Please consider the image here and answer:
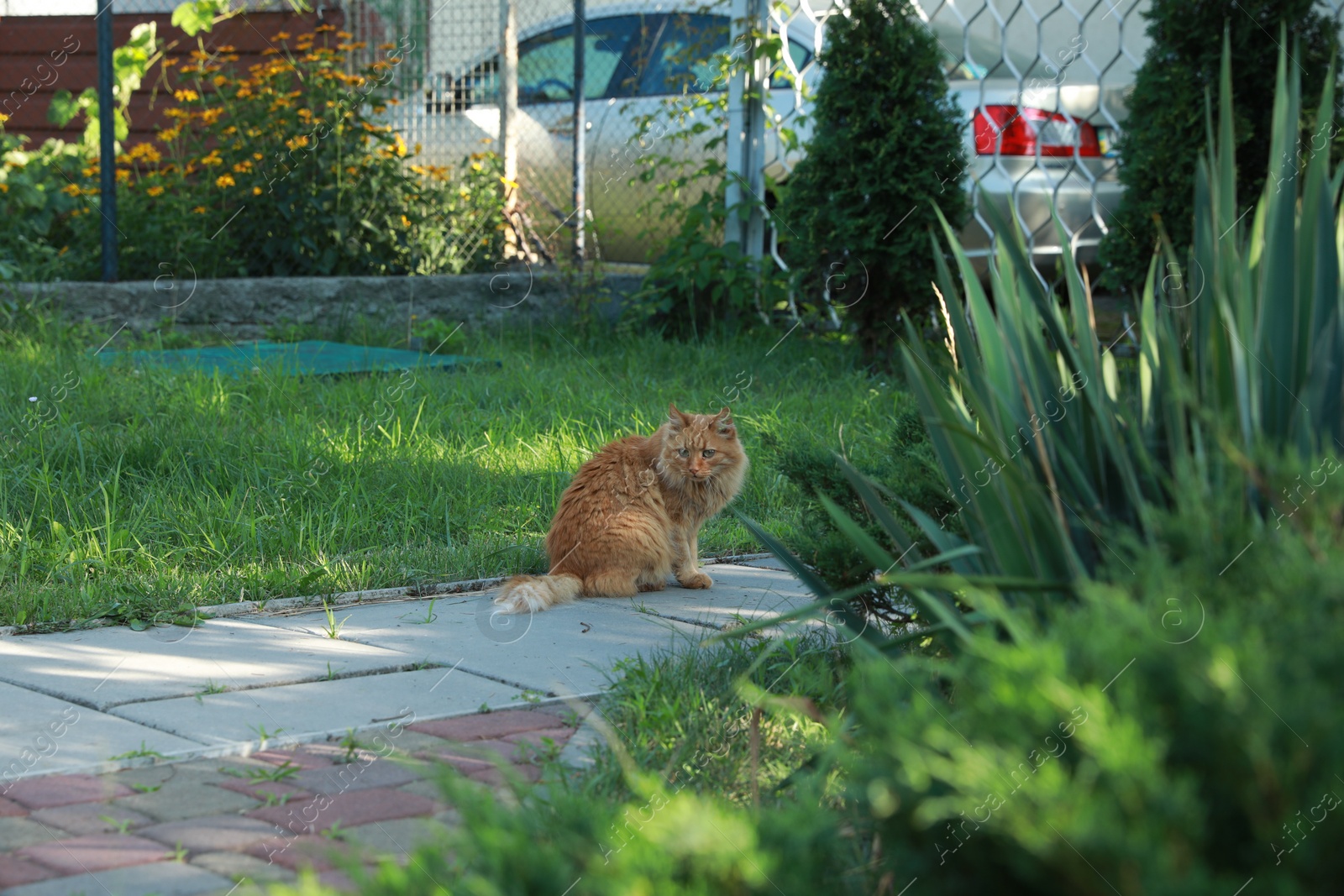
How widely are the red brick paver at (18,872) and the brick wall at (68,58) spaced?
8.93 m

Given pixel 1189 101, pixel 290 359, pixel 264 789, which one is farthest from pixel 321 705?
pixel 1189 101

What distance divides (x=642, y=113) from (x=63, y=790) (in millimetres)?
7608

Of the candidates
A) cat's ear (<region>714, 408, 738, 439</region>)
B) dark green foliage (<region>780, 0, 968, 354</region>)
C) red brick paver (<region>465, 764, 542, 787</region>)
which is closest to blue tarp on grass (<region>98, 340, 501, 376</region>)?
dark green foliage (<region>780, 0, 968, 354</region>)

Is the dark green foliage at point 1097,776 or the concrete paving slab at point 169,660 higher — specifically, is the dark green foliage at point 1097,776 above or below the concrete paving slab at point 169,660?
above

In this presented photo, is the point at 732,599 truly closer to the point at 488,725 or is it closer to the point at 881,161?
the point at 488,725

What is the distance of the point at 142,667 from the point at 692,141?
6908 mm

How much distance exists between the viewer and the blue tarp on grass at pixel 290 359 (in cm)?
619

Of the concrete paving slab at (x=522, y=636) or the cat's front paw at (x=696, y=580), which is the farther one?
the cat's front paw at (x=696, y=580)

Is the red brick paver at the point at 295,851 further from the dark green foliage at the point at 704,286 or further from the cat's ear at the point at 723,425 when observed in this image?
the dark green foliage at the point at 704,286

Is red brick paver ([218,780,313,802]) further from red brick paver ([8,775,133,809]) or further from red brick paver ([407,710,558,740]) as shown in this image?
red brick paver ([407,710,558,740])

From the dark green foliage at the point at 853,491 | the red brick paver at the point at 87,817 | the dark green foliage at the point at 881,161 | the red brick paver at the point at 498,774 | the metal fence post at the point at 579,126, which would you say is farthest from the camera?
the metal fence post at the point at 579,126

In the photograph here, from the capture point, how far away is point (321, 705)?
278cm

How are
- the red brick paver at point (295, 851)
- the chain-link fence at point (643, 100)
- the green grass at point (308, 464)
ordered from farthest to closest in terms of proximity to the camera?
the chain-link fence at point (643, 100), the green grass at point (308, 464), the red brick paver at point (295, 851)

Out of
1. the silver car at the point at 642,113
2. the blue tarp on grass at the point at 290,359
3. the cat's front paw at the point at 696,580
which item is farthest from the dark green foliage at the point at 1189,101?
the blue tarp on grass at the point at 290,359
